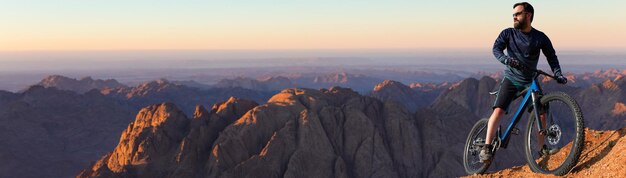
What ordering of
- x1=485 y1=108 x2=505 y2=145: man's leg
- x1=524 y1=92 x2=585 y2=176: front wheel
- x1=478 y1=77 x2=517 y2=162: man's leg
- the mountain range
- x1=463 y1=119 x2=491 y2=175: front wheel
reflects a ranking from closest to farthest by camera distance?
x1=524 y1=92 x2=585 y2=176: front wheel, x1=478 y1=77 x2=517 y2=162: man's leg, x1=485 y1=108 x2=505 y2=145: man's leg, x1=463 y1=119 x2=491 y2=175: front wheel, the mountain range

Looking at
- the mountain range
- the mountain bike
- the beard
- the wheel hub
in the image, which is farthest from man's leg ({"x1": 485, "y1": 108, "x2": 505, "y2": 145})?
the mountain range

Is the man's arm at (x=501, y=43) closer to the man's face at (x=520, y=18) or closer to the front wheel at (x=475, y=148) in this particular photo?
the man's face at (x=520, y=18)

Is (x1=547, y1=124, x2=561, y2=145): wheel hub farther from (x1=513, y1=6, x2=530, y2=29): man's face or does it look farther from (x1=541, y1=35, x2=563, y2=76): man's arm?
(x1=513, y1=6, x2=530, y2=29): man's face

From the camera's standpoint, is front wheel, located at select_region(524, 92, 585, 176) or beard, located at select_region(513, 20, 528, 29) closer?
front wheel, located at select_region(524, 92, 585, 176)

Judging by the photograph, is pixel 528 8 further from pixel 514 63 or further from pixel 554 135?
pixel 554 135

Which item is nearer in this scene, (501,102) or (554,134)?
(554,134)

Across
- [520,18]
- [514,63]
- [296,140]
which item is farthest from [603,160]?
[296,140]
